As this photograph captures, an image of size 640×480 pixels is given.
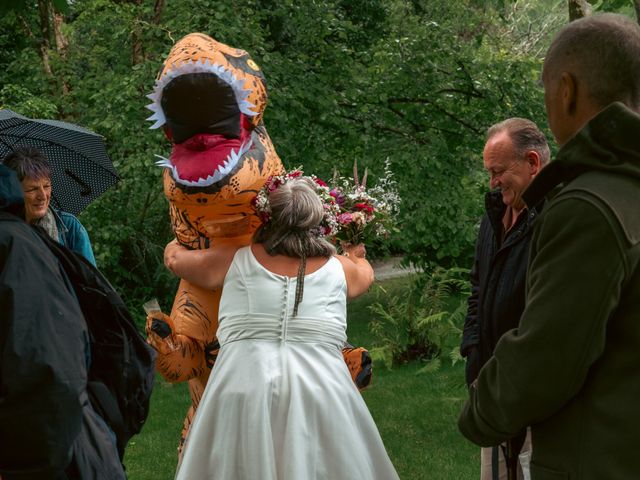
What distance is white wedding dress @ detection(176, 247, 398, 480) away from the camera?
12.9 ft

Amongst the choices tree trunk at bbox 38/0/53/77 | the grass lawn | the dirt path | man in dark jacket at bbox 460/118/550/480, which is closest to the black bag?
man in dark jacket at bbox 460/118/550/480

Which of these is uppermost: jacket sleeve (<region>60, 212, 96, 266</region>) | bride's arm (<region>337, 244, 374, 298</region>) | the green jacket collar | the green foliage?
the green jacket collar

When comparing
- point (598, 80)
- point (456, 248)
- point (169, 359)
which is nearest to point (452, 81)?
point (456, 248)

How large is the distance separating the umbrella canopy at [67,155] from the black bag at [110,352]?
2.10 metres

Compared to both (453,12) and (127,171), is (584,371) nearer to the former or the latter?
(127,171)

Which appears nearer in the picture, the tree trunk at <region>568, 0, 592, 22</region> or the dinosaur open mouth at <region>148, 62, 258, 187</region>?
the dinosaur open mouth at <region>148, 62, 258, 187</region>

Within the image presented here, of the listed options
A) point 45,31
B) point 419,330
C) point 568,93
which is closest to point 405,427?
point 419,330

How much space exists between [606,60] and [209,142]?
2451mm

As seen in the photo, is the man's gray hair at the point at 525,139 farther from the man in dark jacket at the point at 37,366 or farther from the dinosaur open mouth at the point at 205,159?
the man in dark jacket at the point at 37,366

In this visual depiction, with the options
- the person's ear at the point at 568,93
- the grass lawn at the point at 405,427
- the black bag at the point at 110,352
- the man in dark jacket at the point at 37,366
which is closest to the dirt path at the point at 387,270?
the grass lawn at the point at 405,427

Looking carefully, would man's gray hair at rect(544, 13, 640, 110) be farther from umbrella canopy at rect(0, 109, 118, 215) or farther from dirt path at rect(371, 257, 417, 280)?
dirt path at rect(371, 257, 417, 280)

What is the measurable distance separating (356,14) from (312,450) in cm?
909

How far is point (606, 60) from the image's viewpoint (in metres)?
2.11

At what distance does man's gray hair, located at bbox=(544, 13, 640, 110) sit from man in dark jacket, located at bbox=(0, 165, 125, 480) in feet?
5.05
